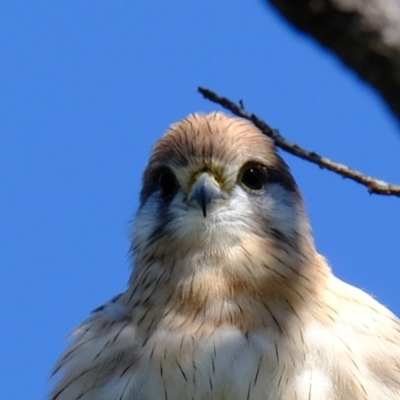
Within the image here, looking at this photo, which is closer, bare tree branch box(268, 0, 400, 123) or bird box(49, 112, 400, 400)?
bare tree branch box(268, 0, 400, 123)

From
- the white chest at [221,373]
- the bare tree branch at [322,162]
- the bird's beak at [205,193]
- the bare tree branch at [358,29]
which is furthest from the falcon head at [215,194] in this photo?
the bare tree branch at [358,29]

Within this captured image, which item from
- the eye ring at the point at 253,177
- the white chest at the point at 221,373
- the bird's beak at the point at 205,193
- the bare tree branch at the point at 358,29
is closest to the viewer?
the bare tree branch at the point at 358,29

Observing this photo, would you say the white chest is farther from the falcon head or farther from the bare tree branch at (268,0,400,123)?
the bare tree branch at (268,0,400,123)

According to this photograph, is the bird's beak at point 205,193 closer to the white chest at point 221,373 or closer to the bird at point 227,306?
the bird at point 227,306

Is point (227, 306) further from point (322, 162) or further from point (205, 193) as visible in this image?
point (322, 162)

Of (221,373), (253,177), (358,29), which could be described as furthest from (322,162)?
(253,177)

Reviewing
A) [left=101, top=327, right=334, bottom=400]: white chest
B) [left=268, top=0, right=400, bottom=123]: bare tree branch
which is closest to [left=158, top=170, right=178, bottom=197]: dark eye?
[left=101, top=327, right=334, bottom=400]: white chest

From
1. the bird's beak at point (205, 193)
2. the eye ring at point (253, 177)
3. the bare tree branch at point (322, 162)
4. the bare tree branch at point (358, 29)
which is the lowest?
the bare tree branch at point (358, 29)
